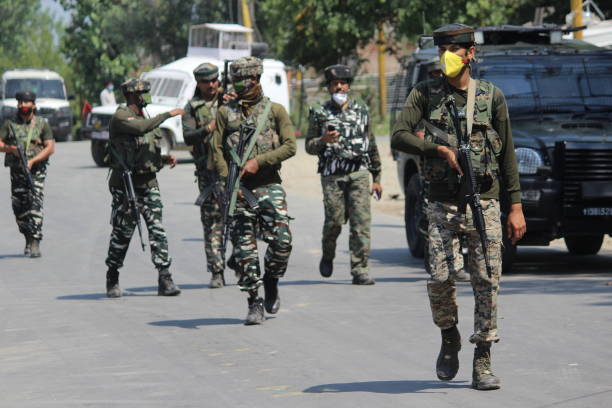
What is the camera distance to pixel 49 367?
809 cm

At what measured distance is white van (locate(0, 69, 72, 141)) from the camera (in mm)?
43031

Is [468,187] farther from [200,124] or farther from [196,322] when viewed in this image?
[200,124]

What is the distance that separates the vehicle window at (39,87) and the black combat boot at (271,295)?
35391 mm

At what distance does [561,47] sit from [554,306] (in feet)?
14.6

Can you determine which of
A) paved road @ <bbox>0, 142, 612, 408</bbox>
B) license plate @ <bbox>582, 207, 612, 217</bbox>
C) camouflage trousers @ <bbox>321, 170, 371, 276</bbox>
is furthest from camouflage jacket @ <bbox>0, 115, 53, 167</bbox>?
license plate @ <bbox>582, 207, 612, 217</bbox>

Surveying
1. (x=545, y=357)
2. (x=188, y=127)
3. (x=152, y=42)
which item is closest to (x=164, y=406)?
(x=545, y=357)

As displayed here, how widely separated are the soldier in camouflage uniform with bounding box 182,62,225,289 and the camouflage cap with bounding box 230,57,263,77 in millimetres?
2243

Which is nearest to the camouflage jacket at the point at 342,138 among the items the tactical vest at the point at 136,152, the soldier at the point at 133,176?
the soldier at the point at 133,176

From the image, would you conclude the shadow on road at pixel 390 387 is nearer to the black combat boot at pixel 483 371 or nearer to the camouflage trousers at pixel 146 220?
the black combat boot at pixel 483 371

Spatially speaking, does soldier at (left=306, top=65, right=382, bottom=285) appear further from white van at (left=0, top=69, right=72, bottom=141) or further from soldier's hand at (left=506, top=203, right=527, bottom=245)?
white van at (left=0, top=69, right=72, bottom=141)

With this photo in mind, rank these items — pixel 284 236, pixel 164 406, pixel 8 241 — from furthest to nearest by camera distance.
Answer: pixel 8 241 → pixel 284 236 → pixel 164 406

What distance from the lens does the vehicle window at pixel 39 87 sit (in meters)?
44.0

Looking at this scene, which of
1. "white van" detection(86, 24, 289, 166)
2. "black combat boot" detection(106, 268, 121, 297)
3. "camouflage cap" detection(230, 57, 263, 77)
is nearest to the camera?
"camouflage cap" detection(230, 57, 263, 77)

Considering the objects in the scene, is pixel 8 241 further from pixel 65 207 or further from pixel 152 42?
pixel 152 42
